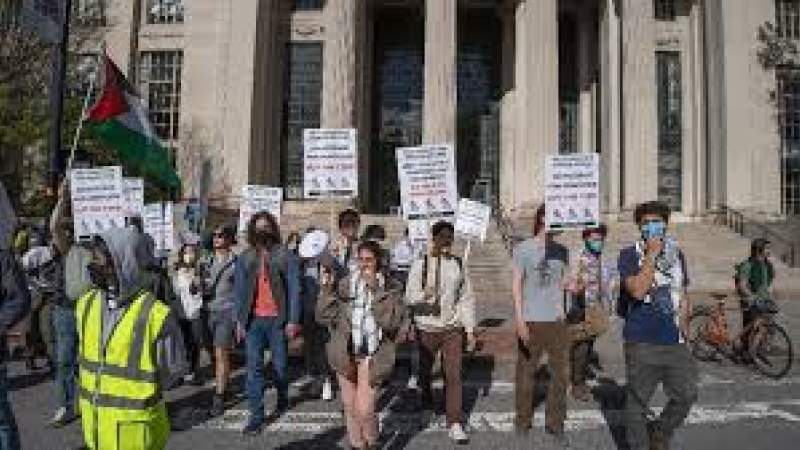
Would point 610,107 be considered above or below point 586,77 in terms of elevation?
below

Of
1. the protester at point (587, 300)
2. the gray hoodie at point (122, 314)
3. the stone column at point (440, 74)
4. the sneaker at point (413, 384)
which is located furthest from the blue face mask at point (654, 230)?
the stone column at point (440, 74)

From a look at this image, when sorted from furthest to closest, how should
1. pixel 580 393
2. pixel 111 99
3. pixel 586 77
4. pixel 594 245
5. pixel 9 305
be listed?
pixel 586 77, pixel 111 99, pixel 594 245, pixel 580 393, pixel 9 305

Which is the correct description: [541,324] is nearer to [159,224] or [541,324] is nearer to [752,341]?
[752,341]

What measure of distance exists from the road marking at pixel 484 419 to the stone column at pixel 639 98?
25.0 m

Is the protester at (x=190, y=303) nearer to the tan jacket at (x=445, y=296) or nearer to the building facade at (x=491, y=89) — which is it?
the tan jacket at (x=445, y=296)

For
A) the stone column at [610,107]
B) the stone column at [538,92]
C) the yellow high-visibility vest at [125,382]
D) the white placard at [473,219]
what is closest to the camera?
the yellow high-visibility vest at [125,382]

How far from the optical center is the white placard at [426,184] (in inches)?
468

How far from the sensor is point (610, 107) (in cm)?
3638

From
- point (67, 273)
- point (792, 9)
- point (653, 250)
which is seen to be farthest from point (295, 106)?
point (653, 250)

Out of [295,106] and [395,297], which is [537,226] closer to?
[395,297]

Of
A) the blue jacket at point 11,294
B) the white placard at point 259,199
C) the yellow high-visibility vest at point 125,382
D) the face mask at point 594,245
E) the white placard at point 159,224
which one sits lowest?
the yellow high-visibility vest at point 125,382

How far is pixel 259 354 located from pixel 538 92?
26.7 m


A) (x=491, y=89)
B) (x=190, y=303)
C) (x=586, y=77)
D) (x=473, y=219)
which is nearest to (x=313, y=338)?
(x=190, y=303)

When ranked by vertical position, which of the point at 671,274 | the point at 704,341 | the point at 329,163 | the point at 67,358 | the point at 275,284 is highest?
the point at 329,163
